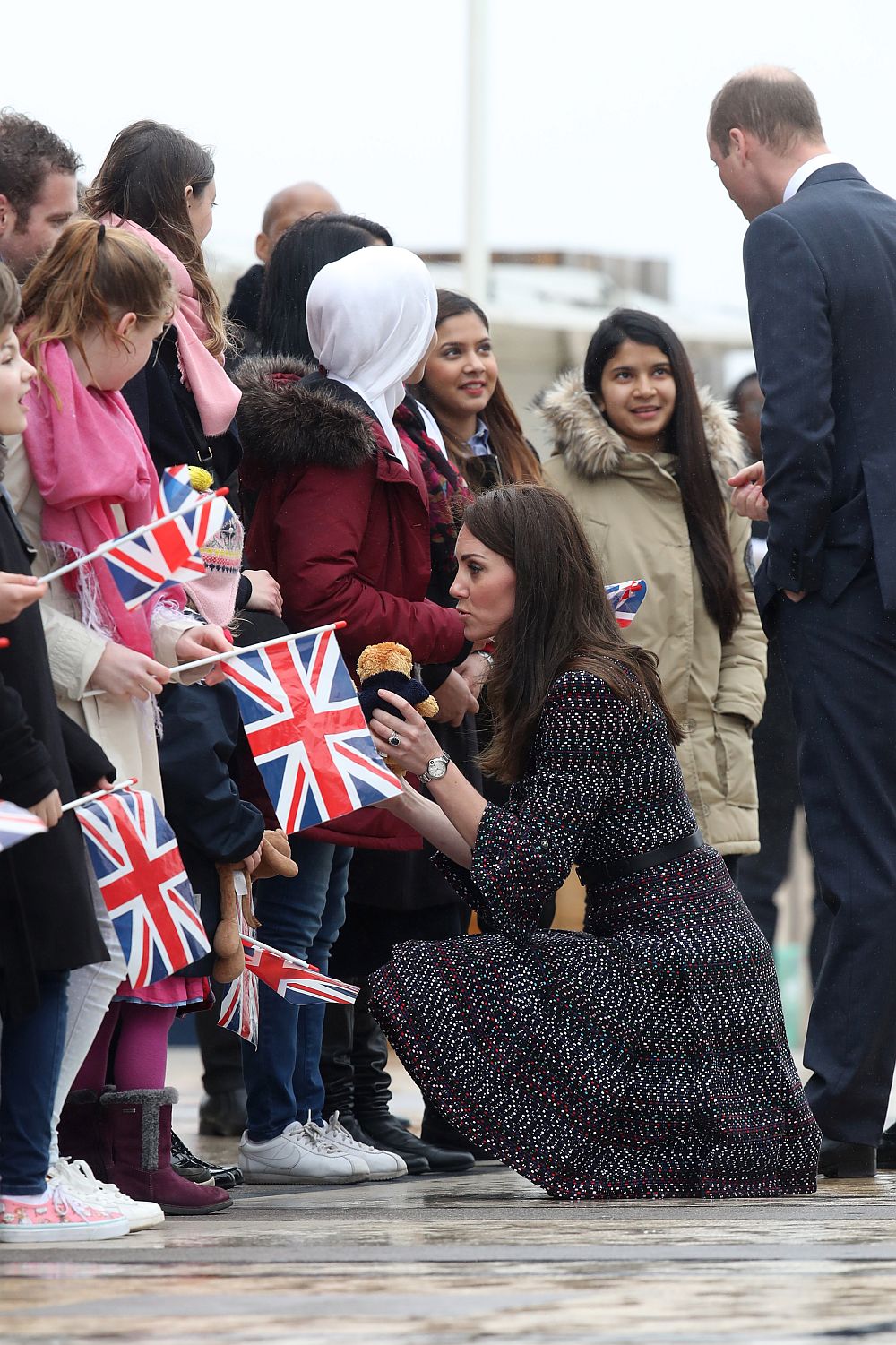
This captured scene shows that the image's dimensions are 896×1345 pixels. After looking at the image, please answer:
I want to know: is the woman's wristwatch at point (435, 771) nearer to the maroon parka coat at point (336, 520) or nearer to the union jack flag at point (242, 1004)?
the maroon parka coat at point (336, 520)

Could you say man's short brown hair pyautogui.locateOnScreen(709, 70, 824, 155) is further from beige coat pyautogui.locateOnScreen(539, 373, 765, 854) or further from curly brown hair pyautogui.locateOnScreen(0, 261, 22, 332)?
A: curly brown hair pyautogui.locateOnScreen(0, 261, 22, 332)

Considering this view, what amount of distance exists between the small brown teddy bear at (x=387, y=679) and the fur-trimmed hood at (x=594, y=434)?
1.38 m

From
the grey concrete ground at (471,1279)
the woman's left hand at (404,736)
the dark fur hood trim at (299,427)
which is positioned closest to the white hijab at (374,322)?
the dark fur hood trim at (299,427)

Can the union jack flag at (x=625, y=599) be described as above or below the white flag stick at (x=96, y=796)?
above

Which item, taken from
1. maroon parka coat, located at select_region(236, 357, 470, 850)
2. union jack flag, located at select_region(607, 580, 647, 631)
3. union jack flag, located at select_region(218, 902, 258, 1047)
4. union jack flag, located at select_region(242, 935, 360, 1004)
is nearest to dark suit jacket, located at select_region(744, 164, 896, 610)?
union jack flag, located at select_region(607, 580, 647, 631)

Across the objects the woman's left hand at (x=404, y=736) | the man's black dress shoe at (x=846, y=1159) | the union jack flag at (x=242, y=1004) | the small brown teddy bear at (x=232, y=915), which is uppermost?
the woman's left hand at (x=404, y=736)

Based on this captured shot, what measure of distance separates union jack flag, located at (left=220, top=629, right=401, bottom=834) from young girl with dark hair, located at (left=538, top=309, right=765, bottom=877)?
5.35ft

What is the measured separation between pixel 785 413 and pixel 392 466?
0.81 meters

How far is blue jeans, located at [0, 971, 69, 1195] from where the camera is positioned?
2.79m

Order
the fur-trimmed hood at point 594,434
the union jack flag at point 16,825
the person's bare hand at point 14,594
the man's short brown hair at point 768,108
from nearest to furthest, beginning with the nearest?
1. the union jack flag at point 16,825
2. the person's bare hand at point 14,594
3. the man's short brown hair at point 768,108
4. the fur-trimmed hood at point 594,434

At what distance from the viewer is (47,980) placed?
2.83m

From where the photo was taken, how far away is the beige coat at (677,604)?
196 inches

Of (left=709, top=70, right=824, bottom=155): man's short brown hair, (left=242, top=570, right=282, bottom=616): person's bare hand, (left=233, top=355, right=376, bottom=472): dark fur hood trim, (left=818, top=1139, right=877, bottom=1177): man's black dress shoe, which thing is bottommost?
(left=818, top=1139, right=877, bottom=1177): man's black dress shoe

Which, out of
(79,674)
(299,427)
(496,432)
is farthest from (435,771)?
(496,432)
